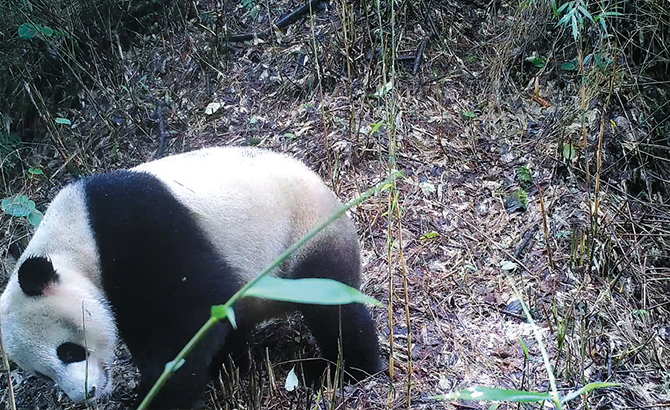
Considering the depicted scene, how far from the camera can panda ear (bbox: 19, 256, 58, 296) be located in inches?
107

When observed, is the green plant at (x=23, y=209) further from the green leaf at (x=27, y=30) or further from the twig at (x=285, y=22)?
the twig at (x=285, y=22)

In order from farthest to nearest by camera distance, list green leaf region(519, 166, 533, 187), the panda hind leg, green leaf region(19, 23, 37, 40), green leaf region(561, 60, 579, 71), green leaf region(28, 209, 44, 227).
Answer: green leaf region(19, 23, 37, 40)
green leaf region(561, 60, 579, 71)
green leaf region(519, 166, 533, 187)
green leaf region(28, 209, 44, 227)
the panda hind leg

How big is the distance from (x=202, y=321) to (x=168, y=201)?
606mm

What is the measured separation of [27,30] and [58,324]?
3461mm

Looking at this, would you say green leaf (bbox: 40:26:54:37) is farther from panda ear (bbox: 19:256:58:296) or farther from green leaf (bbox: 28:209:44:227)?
panda ear (bbox: 19:256:58:296)

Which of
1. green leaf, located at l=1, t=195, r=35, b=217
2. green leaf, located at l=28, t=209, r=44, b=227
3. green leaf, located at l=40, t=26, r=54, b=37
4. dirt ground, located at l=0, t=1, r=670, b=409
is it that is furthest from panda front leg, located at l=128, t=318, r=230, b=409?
green leaf, located at l=40, t=26, r=54, b=37

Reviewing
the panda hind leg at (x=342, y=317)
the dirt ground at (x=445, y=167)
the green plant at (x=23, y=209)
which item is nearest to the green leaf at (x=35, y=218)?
the green plant at (x=23, y=209)

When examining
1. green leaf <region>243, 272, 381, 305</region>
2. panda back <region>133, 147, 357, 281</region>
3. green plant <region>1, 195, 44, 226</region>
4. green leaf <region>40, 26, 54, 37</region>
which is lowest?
green plant <region>1, 195, 44, 226</region>

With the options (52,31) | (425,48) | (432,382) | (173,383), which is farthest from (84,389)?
(425,48)

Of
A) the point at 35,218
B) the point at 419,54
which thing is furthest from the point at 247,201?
the point at 419,54

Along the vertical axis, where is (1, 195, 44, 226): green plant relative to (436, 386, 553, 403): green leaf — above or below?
below

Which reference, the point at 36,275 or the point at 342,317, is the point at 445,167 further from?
the point at 36,275

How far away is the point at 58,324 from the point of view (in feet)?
9.34

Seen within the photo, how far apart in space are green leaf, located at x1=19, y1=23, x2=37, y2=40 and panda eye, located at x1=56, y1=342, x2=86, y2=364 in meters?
3.43
